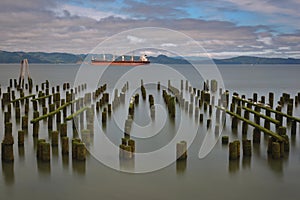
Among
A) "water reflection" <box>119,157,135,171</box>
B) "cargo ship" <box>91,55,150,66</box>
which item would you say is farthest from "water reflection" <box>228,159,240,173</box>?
"cargo ship" <box>91,55,150,66</box>

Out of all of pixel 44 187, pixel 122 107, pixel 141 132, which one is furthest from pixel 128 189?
pixel 122 107

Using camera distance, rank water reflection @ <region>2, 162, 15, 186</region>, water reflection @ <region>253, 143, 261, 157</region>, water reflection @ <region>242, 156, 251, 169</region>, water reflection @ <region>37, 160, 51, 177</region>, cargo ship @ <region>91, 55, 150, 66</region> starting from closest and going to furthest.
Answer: water reflection @ <region>2, 162, 15, 186</region> → water reflection @ <region>37, 160, 51, 177</region> → water reflection @ <region>242, 156, 251, 169</region> → water reflection @ <region>253, 143, 261, 157</region> → cargo ship @ <region>91, 55, 150, 66</region>

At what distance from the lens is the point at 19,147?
478 inches

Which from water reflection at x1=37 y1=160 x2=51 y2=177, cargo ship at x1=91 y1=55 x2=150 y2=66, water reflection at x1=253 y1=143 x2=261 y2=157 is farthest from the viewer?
cargo ship at x1=91 y1=55 x2=150 y2=66

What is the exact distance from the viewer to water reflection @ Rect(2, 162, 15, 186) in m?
9.56

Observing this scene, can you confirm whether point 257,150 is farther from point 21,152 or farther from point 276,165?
point 21,152

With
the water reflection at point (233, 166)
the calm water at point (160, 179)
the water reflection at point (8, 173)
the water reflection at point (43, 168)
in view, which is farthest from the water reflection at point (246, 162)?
the water reflection at point (8, 173)

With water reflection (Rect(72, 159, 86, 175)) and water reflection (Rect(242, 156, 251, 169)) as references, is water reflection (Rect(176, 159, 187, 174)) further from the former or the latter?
water reflection (Rect(72, 159, 86, 175))

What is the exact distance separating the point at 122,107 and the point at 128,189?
44.1 feet

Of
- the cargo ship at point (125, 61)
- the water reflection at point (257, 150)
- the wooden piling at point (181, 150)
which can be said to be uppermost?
the cargo ship at point (125, 61)

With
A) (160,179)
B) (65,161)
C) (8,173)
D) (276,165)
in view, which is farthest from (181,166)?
(8,173)

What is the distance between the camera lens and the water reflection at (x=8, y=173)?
9559 millimetres

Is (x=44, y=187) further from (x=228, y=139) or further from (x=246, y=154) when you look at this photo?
(x=228, y=139)

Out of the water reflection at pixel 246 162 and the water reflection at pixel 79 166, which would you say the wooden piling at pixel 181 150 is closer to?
the water reflection at pixel 246 162
